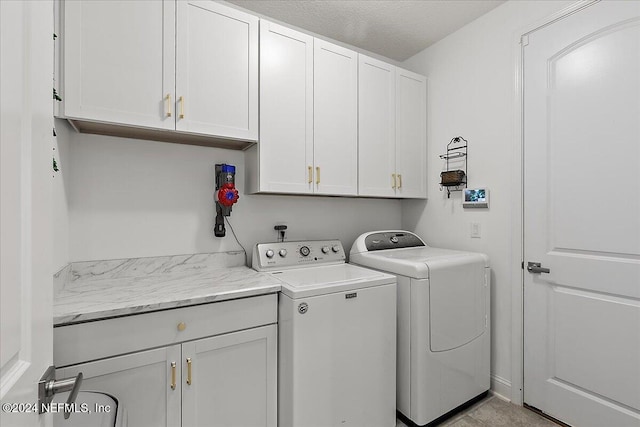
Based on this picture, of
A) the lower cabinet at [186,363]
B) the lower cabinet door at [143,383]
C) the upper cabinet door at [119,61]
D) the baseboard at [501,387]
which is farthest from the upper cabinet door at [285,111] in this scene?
the baseboard at [501,387]

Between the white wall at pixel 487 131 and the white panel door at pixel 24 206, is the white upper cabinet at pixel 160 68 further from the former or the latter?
the white wall at pixel 487 131

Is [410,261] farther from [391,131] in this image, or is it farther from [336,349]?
[391,131]

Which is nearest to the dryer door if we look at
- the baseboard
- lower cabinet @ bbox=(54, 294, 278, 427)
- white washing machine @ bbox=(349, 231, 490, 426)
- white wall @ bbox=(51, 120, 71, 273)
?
white washing machine @ bbox=(349, 231, 490, 426)

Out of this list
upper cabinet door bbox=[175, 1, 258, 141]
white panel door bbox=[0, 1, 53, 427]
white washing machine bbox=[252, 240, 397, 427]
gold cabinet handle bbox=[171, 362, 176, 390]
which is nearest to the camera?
white panel door bbox=[0, 1, 53, 427]

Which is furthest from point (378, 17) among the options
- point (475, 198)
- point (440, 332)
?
point (440, 332)

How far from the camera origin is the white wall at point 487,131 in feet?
6.84

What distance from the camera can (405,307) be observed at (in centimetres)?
183

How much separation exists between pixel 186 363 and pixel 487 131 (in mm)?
2362

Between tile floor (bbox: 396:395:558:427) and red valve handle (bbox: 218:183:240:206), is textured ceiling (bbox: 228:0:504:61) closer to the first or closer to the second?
red valve handle (bbox: 218:183:240:206)

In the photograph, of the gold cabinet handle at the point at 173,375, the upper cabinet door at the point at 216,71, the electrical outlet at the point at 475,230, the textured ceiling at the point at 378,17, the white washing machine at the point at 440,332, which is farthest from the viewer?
the electrical outlet at the point at 475,230

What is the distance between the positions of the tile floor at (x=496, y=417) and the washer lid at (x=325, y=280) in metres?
0.94

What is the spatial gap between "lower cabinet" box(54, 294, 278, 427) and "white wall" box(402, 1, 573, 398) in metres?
1.59

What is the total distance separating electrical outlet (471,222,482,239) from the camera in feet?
7.45

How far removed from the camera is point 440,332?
183cm
